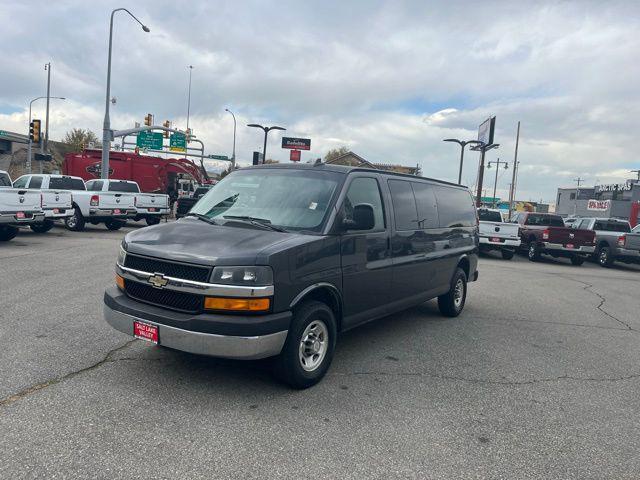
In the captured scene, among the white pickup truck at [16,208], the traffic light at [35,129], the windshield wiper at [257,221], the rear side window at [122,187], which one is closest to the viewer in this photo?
the windshield wiper at [257,221]

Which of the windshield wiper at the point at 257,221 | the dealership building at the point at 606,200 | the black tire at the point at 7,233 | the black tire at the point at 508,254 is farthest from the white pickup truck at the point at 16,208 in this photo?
the dealership building at the point at 606,200

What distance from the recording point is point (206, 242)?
418cm

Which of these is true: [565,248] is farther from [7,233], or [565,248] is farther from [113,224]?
[7,233]

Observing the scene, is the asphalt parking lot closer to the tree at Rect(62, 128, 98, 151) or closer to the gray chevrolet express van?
the gray chevrolet express van

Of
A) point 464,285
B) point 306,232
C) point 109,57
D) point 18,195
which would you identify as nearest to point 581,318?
point 464,285

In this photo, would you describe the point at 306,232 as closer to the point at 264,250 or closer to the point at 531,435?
the point at 264,250

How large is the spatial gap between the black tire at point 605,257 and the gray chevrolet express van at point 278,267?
14.9 m

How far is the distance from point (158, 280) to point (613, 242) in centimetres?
1792

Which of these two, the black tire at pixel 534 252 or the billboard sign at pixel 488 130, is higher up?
the billboard sign at pixel 488 130


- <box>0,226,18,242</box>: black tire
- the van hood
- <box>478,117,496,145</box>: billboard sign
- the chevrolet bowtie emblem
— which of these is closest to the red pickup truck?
the van hood

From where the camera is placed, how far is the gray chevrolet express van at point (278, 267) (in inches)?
154

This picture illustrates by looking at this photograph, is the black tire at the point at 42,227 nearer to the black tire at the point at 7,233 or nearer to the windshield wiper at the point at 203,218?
the black tire at the point at 7,233

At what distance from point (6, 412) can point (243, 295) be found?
6.24 ft

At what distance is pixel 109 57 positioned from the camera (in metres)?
25.0
